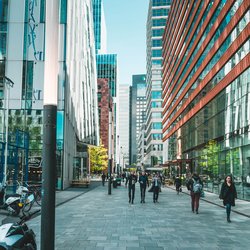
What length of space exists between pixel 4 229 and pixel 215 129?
28.7 metres

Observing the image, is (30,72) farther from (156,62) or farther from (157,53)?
(157,53)

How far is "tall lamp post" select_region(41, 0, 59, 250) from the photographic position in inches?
189

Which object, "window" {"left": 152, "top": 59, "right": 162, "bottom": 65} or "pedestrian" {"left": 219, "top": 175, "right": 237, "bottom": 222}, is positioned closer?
"pedestrian" {"left": 219, "top": 175, "right": 237, "bottom": 222}

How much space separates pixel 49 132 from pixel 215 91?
94.9 ft

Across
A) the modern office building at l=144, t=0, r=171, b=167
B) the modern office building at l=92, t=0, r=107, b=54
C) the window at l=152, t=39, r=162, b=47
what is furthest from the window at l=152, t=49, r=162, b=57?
the modern office building at l=92, t=0, r=107, b=54

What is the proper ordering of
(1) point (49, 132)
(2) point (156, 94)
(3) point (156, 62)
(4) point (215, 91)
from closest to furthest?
1. (1) point (49, 132)
2. (4) point (215, 91)
3. (2) point (156, 94)
4. (3) point (156, 62)

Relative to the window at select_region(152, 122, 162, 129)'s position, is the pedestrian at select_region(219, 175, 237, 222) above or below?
below

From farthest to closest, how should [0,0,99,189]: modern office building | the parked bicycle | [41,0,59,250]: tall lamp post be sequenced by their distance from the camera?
[0,0,99,189]: modern office building
the parked bicycle
[41,0,59,250]: tall lamp post

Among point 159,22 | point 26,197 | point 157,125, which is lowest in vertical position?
point 26,197

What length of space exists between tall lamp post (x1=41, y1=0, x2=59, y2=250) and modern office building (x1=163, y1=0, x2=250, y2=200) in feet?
65.3

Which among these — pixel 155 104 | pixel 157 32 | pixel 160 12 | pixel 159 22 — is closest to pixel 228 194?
pixel 155 104

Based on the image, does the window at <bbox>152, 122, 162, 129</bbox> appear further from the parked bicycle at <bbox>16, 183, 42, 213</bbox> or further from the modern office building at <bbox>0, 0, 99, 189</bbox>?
the parked bicycle at <bbox>16, 183, 42, 213</bbox>

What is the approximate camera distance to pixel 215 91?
3216 centimetres

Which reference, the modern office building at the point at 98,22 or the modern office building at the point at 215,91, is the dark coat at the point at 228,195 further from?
the modern office building at the point at 98,22
